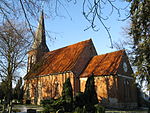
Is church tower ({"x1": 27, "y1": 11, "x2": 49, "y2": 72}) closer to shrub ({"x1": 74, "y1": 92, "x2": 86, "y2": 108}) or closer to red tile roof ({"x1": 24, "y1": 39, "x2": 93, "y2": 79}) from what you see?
shrub ({"x1": 74, "y1": 92, "x2": 86, "y2": 108})

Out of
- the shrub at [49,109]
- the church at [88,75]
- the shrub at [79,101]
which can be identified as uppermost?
the church at [88,75]

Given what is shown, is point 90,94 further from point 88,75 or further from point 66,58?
point 66,58

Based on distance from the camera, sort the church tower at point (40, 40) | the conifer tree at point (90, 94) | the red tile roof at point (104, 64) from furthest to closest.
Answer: the red tile roof at point (104, 64)
the conifer tree at point (90, 94)
the church tower at point (40, 40)

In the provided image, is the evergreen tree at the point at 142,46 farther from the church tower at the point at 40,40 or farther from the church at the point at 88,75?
the church at the point at 88,75

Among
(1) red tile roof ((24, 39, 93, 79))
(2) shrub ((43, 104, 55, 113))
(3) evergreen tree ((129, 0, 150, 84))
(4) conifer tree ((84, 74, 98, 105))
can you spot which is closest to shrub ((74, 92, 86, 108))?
(4) conifer tree ((84, 74, 98, 105))

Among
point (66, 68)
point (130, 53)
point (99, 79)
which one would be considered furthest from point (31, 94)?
point (130, 53)

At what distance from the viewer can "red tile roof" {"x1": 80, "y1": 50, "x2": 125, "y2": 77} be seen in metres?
24.5

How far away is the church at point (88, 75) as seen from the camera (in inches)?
920

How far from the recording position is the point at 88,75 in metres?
25.7

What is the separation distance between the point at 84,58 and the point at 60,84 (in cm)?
611

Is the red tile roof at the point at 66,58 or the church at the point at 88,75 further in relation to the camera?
the red tile roof at the point at 66,58

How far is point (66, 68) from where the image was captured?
2739 cm

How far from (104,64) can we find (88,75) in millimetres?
3173

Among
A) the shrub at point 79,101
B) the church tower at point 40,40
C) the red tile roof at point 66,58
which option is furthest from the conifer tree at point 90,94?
the red tile roof at point 66,58
